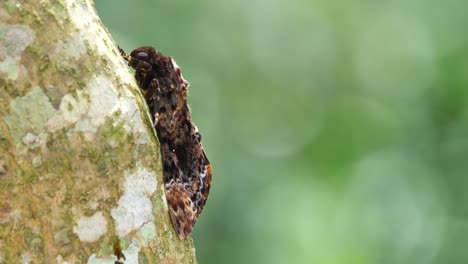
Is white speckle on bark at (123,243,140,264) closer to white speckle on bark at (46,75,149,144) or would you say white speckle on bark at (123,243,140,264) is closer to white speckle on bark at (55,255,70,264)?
white speckle on bark at (55,255,70,264)

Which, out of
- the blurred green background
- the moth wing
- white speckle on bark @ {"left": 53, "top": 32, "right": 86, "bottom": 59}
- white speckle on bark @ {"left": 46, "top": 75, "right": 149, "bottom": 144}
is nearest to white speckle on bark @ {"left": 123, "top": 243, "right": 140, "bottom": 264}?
the moth wing

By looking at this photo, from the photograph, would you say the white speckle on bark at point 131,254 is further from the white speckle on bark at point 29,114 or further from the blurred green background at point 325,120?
the blurred green background at point 325,120

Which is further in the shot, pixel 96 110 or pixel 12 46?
pixel 96 110

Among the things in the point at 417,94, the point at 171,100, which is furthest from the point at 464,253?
the point at 171,100

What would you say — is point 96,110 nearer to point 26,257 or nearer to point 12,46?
point 12,46

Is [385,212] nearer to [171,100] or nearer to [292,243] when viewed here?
[292,243]

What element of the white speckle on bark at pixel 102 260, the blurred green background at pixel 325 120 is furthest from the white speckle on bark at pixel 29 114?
the blurred green background at pixel 325 120

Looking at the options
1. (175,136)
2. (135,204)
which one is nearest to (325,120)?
(175,136)
